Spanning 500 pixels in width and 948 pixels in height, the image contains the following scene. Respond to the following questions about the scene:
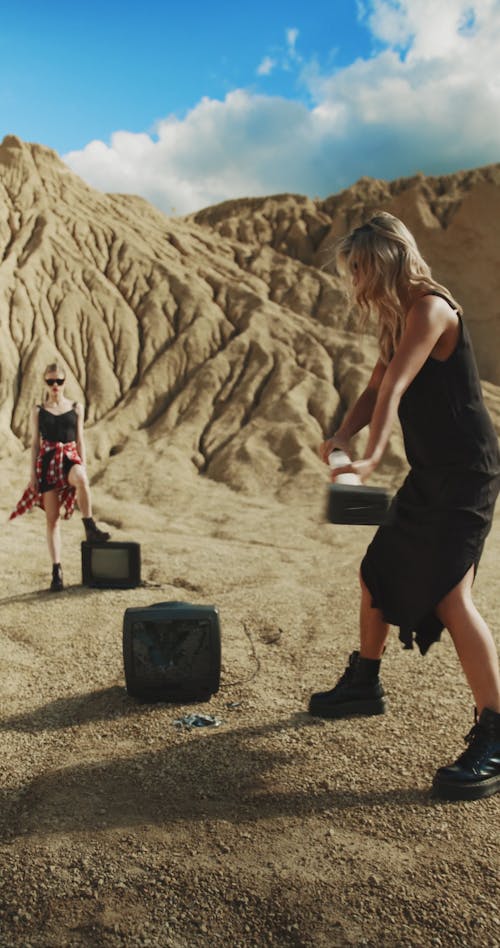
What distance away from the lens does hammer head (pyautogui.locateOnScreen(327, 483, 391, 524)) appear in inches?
82.1

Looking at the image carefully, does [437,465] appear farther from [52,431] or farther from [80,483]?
[52,431]

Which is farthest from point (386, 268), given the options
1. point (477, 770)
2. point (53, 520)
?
point (53, 520)

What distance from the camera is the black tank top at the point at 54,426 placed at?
19.1ft

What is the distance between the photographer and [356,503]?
2.09m

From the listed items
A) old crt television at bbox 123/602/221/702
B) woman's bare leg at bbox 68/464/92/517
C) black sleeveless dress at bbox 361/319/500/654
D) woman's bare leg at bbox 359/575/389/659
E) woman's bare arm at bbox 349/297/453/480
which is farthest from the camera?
woman's bare leg at bbox 68/464/92/517

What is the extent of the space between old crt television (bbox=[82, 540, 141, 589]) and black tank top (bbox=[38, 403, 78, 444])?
0.88m

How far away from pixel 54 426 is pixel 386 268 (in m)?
4.00

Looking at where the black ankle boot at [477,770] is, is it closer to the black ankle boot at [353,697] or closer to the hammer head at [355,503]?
the black ankle boot at [353,697]

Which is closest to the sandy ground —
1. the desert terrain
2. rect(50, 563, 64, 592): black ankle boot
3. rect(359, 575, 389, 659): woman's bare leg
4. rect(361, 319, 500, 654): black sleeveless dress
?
the desert terrain

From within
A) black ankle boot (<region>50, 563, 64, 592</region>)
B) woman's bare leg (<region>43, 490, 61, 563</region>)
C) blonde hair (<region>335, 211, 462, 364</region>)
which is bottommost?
black ankle boot (<region>50, 563, 64, 592</region>)

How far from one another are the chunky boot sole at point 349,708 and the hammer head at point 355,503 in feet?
4.18

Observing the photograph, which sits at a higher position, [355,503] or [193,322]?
[193,322]

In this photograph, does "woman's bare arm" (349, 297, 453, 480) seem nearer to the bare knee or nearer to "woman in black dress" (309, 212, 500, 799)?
"woman in black dress" (309, 212, 500, 799)

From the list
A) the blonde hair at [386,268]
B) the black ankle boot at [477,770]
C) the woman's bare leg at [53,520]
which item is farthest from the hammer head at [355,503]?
the woman's bare leg at [53,520]
